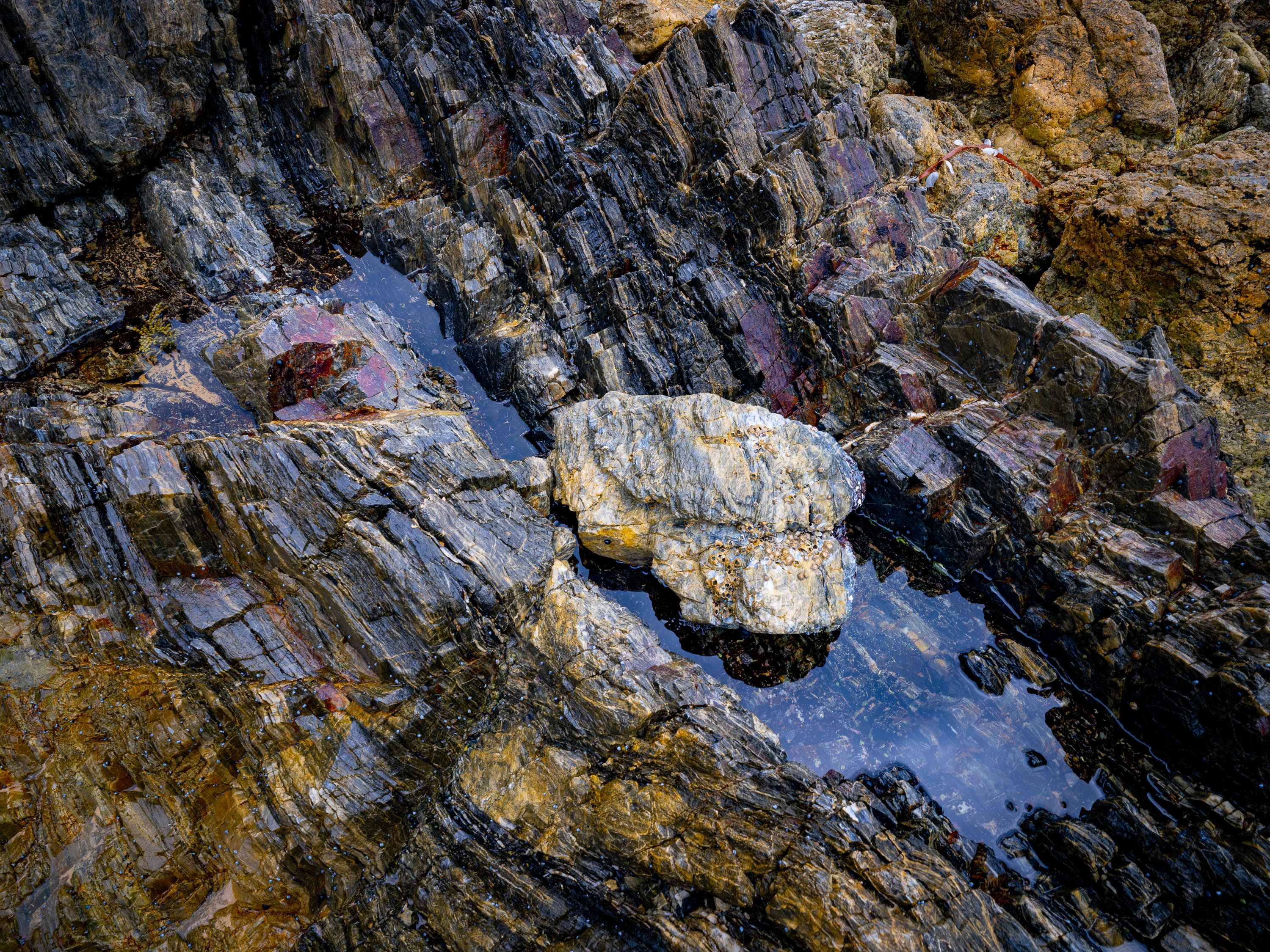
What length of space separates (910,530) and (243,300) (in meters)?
17.1

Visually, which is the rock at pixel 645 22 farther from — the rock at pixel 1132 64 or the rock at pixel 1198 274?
the rock at pixel 1198 274

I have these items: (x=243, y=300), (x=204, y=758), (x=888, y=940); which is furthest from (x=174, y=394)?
(x=888, y=940)

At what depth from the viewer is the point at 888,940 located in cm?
847

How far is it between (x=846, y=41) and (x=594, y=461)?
51.4 feet

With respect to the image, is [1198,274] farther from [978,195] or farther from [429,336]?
[429,336]

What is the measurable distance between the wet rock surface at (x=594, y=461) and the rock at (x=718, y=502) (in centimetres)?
12

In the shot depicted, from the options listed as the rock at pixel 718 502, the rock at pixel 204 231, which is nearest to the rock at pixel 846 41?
the rock at pixel 718 502

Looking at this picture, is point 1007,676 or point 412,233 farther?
point 412,233

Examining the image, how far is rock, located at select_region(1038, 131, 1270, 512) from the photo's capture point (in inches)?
566

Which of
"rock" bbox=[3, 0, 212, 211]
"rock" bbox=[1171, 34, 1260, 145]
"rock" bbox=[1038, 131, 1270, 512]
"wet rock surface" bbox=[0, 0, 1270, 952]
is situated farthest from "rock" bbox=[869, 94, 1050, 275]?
"rock" bbox=[3, 0, 212, 211]

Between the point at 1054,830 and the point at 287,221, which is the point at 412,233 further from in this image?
the point at 1054,830

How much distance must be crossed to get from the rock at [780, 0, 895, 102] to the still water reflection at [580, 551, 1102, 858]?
15.0 meters

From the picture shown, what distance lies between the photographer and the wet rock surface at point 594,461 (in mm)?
10062

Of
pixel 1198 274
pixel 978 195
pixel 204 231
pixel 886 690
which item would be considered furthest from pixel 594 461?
pixel 1198 274
